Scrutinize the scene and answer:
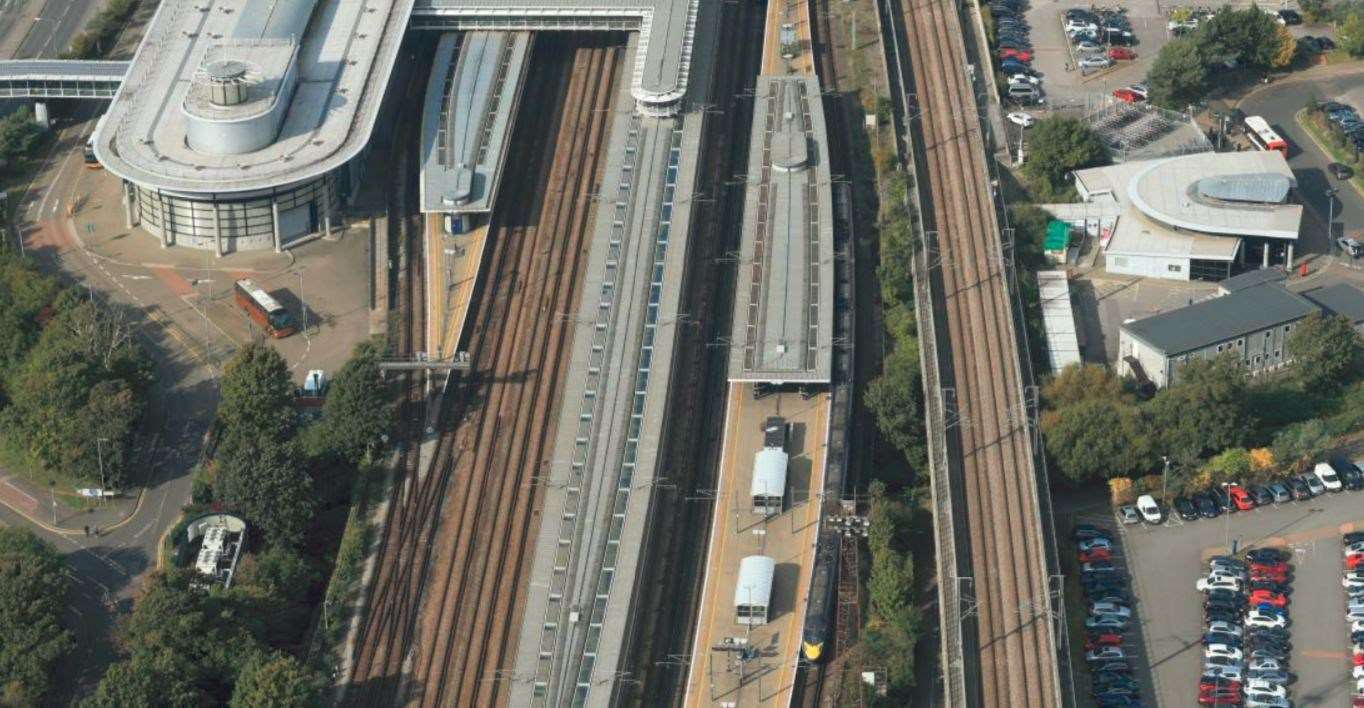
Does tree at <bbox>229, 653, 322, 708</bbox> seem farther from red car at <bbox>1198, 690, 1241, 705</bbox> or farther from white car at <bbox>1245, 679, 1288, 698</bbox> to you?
white car at <bbox>1245, 679, 1288, 698</bbox>

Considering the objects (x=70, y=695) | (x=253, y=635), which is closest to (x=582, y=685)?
(x=253, y=635)

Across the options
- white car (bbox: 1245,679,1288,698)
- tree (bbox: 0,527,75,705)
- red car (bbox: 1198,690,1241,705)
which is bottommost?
red car (bbox: 1198,690,1241,705)

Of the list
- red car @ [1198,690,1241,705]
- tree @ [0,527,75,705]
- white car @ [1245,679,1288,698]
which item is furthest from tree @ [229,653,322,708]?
white car @ [1245,679,1288,698]

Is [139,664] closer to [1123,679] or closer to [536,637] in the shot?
[536,637]

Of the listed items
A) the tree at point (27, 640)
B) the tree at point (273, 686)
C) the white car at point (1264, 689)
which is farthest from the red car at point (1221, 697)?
the tree at point (27, 640)

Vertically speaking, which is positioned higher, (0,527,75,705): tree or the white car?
(0,527,75,705): tree
